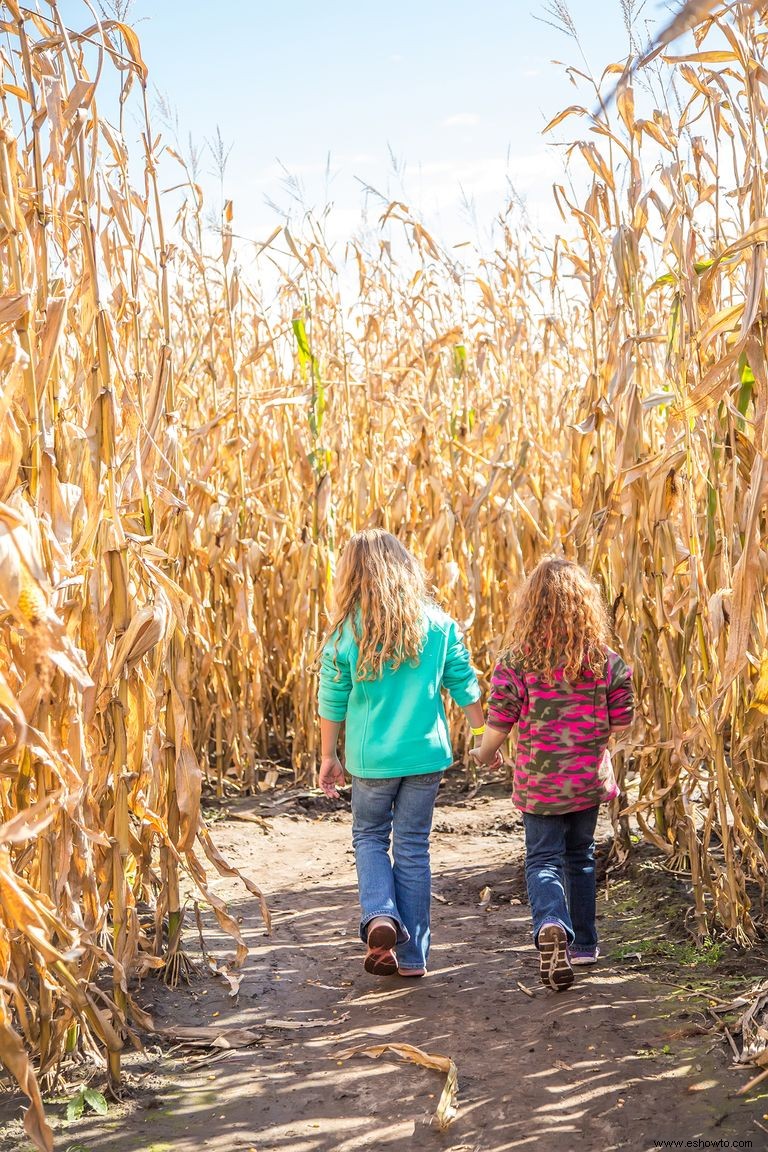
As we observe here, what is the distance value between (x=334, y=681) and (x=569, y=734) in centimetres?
72

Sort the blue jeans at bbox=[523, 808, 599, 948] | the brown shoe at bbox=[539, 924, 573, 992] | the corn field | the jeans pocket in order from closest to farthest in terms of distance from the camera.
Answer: the corn field → the brown shoe at bbox=[539, 924, 573, 992] → the blue jeans at bbox=[523, 808, 599, 948] → the jeans pocket

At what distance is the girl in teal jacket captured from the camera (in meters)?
3.02

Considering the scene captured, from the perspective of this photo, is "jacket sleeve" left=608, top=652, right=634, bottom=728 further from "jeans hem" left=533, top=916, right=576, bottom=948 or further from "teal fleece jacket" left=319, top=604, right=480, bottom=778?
"jeans hem" left=533, top=916, right=576, bottom=948

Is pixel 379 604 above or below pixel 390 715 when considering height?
above

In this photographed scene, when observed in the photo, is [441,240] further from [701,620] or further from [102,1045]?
[102,1045]

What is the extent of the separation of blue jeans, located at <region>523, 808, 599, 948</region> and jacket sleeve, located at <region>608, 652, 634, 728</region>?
28cm

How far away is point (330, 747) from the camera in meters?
3.14

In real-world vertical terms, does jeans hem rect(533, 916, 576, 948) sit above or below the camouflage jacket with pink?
below

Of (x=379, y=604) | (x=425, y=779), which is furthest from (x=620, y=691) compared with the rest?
(x=379, y=604)

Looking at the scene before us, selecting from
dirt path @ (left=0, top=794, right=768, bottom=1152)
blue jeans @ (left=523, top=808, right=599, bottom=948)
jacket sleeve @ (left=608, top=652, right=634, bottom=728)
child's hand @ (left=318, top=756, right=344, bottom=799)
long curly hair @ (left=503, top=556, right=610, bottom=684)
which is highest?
long curly hair @ (left=503, top=556, right=610, bottom=684)

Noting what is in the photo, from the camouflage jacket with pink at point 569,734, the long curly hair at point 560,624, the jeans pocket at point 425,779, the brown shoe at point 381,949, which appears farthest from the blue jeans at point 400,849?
the long curly hair at point 560,624

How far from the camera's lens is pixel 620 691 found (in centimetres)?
295

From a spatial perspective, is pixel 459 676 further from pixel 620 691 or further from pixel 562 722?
pixel 620 691

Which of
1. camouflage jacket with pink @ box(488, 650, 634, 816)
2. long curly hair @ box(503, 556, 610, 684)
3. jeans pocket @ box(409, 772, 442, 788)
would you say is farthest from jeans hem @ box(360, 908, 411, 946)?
long curly hair @ box(503, 556, 610, 684)
